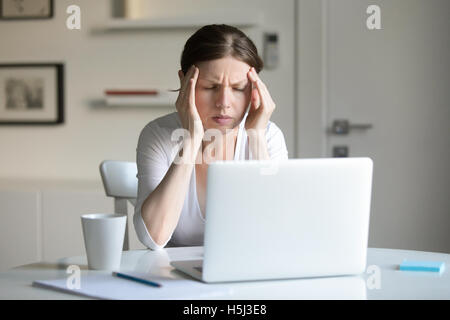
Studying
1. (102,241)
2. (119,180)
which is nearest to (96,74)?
(119,180)

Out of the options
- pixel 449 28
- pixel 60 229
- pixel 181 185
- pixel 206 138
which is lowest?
pixel 60 229

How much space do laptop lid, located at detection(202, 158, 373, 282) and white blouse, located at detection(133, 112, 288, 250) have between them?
54 centimetres

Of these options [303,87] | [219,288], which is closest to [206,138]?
[219,288]

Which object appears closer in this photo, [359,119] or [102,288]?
[102,288]

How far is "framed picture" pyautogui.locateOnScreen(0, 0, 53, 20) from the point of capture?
11.3 feet

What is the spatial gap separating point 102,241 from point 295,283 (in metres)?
0.41

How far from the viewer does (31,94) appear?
3.50 metres

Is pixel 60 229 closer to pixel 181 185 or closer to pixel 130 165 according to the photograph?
pixel 130 165

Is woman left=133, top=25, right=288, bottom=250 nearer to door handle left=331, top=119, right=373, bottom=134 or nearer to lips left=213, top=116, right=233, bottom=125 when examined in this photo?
lips left=213, top=116, right=233, bottom=125

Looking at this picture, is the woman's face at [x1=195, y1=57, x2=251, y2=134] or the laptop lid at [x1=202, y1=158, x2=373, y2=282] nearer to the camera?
the laptop lid at [x1=202, y1=158, x2=373, y2=282]

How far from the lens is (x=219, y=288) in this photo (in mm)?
1161

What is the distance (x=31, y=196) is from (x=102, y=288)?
222 cm

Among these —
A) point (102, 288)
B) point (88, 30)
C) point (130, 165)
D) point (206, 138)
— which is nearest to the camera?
point (102, 288)

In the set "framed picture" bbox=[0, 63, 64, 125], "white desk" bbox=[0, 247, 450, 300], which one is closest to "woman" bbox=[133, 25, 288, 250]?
"white desk" bbox=[0, 247, 450, 300]
